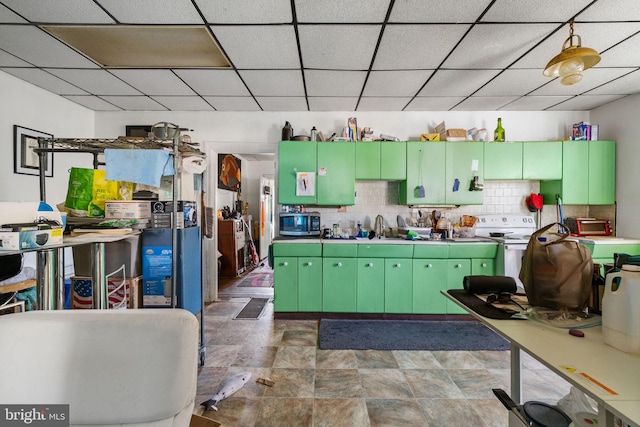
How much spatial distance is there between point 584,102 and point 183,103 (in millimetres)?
5163

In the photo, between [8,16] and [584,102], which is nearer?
[8,16]

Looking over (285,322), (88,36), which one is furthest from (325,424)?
(88,36)

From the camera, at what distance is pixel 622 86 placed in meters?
3.09

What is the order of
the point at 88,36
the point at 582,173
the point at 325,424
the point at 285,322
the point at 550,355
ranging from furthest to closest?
1. the point at 582,173
2. the point at 285,322
3. the point at 88,36
4. the point at 325,424
5. the point at 550,355

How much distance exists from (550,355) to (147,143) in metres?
2.87

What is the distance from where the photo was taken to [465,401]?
6.52 feet

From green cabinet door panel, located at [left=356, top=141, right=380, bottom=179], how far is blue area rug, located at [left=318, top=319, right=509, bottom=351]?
182cm

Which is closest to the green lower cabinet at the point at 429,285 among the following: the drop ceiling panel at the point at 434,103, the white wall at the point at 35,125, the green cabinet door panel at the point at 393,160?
the green cabinet door panel at the point at 393,160

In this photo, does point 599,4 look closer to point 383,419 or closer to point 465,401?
point 465,401

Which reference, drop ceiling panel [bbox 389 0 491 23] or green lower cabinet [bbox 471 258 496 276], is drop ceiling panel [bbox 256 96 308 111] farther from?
green lower cabinet [bbox 471 258 496 276]

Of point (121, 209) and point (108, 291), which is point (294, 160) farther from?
point (108, 291)

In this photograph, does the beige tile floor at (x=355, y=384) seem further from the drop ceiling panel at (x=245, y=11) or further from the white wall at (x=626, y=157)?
the drop ceiling panel at (x=245, y=11)

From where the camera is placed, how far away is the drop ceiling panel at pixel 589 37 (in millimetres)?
2102

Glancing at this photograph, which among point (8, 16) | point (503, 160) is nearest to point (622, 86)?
point (503, 160)
